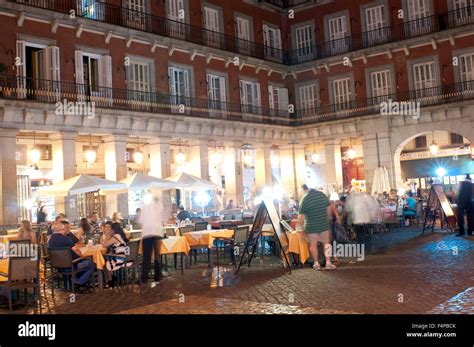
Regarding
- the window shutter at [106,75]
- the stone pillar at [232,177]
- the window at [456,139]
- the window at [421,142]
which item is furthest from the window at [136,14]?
the window at [456,139]

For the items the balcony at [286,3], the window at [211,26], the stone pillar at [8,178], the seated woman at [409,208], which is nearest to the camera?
the stone pillar at [8,178]

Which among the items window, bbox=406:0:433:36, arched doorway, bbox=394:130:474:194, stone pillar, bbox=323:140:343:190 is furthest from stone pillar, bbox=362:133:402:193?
window, bbox=406:0:433:36

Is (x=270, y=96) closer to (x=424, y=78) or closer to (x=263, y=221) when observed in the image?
(x=424, y=78)

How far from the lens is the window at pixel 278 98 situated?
3048 centimetres

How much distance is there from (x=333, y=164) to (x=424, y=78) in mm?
6578

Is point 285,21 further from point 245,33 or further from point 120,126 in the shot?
point 120,126

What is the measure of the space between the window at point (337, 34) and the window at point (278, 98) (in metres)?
3.67

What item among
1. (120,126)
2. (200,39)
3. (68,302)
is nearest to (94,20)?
(120,126)

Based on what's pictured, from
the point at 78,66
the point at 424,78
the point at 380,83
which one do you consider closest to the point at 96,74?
the point at 78,66

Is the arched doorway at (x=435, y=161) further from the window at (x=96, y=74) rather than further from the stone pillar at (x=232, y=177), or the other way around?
the window at (x=96, y=74)

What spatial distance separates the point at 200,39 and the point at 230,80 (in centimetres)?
277

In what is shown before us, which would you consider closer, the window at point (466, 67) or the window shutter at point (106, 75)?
the window shutter at point (106, 75)

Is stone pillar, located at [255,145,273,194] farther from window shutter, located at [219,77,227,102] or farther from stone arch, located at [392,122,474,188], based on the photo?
stone arch, located at [392,122,474,188]

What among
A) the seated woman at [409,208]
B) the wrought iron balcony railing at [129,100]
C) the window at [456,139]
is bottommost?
the seated woman at [409,208]
